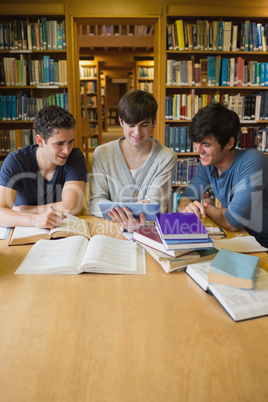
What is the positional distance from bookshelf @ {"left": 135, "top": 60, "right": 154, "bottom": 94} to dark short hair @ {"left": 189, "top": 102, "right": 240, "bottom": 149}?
22.0 ft

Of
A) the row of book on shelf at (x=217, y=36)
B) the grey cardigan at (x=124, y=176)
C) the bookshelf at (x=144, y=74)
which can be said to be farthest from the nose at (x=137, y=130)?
the bookshelf at (x=144, y=74)

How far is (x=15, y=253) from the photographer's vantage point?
1.13 metres

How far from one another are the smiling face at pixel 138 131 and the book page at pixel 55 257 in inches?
25.2

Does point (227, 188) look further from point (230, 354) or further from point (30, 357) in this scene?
point (30, 357)

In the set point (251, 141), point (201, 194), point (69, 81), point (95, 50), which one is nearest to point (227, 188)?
point (201, 194)

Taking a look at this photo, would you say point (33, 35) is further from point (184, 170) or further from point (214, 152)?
point (214, 152)

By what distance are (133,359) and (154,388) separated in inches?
3.1

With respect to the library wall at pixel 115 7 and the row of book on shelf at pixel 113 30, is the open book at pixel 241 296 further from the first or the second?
the row of book on shelf at pixel 113 30

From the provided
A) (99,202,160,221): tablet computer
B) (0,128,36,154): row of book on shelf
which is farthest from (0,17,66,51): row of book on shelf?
(99,202,160,221): tablet computer

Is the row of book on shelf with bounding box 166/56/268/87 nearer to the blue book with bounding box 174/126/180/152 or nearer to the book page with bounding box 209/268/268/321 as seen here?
the blue book with bounding box 174/126/180/152

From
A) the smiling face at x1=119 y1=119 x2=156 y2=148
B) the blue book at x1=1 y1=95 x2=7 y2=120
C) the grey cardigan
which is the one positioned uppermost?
the blue book at x1=1 y1=95 x2=7 y2=120

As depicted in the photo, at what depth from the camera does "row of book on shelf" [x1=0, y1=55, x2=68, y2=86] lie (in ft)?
11.3

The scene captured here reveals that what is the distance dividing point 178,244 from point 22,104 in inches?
125

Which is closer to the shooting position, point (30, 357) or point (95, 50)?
point (30, 357)
